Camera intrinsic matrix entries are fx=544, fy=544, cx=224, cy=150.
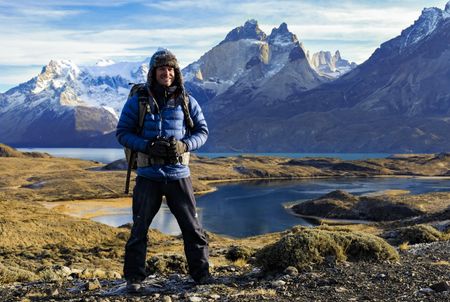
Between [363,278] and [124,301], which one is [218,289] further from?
[363,278]

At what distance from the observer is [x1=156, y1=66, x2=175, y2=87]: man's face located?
28.0 ft

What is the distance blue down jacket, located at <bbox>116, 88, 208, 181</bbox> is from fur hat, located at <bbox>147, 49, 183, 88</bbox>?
40cm

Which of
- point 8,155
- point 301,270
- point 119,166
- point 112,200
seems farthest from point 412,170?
point 301,270

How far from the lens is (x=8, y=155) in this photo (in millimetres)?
148250

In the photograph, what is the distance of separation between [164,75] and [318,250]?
Result: 4.31 m

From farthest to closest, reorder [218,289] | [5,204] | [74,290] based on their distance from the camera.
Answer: [5,204] → [74,290] → [218,289]

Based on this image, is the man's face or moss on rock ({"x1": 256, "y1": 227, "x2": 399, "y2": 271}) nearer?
the man's face

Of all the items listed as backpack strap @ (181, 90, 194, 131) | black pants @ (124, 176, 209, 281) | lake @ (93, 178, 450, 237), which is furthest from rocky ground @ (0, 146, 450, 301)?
lake @ (93, 178, 450, 237)

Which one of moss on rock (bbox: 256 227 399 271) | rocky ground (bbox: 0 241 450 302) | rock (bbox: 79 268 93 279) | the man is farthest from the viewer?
rock (bbox: 79 268 93 279)

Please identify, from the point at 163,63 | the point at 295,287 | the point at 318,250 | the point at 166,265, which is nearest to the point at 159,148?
the point at 163,63

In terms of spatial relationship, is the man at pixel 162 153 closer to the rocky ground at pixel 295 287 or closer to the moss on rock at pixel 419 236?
the rocky ground at pixel 295 287

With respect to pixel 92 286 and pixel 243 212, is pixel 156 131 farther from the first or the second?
pixel 243 212

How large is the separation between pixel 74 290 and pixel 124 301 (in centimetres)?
167

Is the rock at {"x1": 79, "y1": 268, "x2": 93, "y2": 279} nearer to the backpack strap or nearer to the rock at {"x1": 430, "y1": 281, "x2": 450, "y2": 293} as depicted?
the backpack strap
